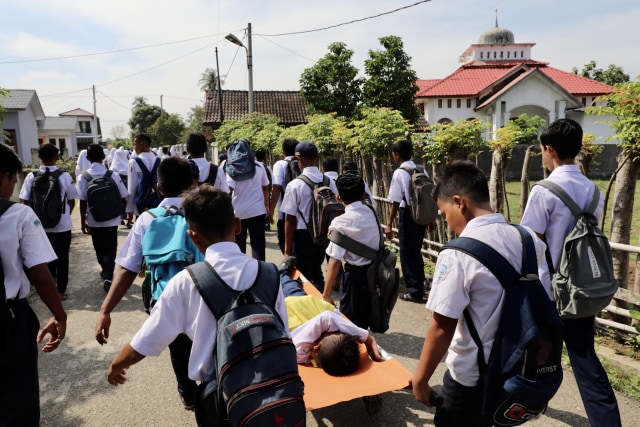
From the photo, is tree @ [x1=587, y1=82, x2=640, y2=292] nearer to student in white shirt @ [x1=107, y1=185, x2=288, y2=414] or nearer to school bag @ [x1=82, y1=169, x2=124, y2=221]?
student in white shirt @ [x1=107, y1=185, x2=288, y2=414]

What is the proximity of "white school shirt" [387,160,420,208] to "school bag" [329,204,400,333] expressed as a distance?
202 centimetres

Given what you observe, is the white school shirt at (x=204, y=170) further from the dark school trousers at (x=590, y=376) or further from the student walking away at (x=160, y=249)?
the dark school trousers at (x=590, y=376)

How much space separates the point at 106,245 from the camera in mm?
5902

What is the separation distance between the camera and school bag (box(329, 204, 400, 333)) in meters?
3.51

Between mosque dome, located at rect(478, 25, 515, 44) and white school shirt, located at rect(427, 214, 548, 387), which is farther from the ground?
mosque dome, located at rect(478, 25, 515, 44)

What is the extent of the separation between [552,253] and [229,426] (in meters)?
2.20

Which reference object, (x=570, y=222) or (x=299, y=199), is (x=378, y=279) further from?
(x=299, y=199)

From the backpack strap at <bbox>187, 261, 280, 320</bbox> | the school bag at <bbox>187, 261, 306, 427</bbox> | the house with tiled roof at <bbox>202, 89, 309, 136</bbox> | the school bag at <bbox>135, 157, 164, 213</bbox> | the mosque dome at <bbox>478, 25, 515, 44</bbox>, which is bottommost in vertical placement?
the school bag at <bbox>187, 261, 306, 427</bbox>

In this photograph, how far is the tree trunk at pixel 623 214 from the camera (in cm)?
414

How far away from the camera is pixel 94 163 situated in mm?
6199

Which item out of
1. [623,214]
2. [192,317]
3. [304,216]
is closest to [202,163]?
[304,216]

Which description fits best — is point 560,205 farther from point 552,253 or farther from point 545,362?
point 545,362

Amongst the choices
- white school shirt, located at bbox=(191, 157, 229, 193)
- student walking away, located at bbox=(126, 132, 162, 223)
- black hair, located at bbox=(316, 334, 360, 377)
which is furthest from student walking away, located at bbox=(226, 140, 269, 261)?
black hair, located at bbox=(316, 334, 360, 377)

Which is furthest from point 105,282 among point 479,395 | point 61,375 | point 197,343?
point 479,395
